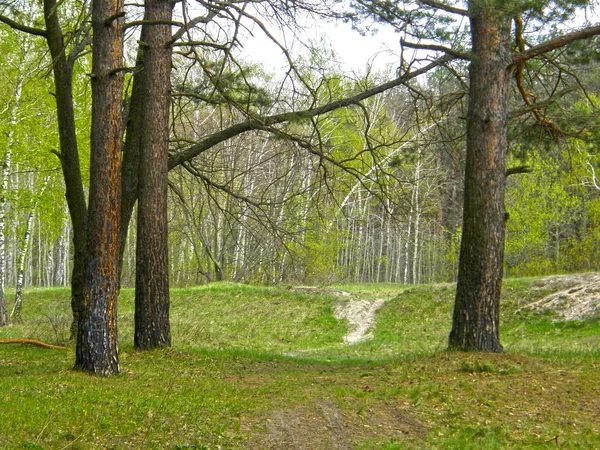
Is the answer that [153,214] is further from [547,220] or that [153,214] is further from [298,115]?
[547,220]

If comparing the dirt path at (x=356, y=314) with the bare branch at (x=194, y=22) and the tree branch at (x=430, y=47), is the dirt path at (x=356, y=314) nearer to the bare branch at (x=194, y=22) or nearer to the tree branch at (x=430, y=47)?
the tree branch at (x=430, y=47)

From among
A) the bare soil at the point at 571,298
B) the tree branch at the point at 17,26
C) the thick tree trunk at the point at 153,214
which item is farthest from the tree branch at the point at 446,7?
the bare soil at the point at 571,298

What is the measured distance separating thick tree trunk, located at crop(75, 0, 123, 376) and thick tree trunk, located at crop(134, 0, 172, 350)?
2419 mm

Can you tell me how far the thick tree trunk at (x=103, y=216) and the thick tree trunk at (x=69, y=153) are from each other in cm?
409

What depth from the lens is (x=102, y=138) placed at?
7727 mm

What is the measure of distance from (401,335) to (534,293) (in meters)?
3.86

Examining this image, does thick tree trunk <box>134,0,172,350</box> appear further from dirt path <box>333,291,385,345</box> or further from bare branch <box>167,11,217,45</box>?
dirt path <box>333,291,385,345</box>

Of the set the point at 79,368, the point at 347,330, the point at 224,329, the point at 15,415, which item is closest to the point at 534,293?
the point at 347,330

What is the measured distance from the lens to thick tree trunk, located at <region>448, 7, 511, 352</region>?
30.0ft

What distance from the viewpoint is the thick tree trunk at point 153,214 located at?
10219mm

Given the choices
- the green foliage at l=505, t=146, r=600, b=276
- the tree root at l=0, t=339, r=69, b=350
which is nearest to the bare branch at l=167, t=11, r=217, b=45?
the tree root at l=0, t=339, r=69, b=350

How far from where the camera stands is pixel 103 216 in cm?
761

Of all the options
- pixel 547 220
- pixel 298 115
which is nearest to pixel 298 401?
pixel 298 115

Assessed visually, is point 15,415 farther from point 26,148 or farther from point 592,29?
point 26,148
